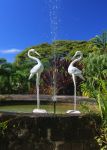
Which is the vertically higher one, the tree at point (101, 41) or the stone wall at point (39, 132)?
the tree at point (101, 41)

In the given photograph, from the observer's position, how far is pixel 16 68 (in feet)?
76.9

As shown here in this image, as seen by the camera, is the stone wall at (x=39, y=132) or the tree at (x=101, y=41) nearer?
the stone wall at (x=39, y=132)

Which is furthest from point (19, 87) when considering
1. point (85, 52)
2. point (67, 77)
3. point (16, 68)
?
point (85, 52)

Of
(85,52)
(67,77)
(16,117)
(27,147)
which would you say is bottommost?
(27,147)

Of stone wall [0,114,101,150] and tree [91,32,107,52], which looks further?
tree [91,32,107,52]

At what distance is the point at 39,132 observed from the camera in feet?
20.3

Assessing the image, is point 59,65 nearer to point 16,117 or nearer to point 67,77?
point 67,77

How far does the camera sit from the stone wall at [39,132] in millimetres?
6195

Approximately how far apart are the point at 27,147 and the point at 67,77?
44.4ft

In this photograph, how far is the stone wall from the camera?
620cm

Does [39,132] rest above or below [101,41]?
below

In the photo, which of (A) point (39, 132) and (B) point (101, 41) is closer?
(A) point (39, 132)

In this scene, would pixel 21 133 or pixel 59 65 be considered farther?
pixel 59 65

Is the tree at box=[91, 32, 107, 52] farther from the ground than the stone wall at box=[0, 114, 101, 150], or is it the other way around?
the tree at box=[91, 32, 107, 52]
